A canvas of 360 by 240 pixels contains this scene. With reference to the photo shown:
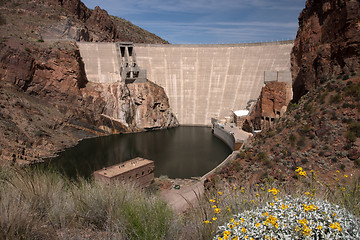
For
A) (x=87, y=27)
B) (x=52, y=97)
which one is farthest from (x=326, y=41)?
(x=87, y=27)

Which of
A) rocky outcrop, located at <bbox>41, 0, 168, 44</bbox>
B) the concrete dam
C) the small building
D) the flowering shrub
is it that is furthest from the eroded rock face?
the flowering shrub

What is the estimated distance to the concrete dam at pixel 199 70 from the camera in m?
43.5

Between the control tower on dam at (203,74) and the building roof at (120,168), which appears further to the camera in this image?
the control tower on dam at (203,74)

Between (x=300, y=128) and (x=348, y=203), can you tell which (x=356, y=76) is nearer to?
(x=300, y=128)

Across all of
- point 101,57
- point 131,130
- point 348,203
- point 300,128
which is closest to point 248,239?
point 348,203

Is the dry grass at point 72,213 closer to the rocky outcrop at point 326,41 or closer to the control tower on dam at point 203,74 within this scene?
the rocky outcrop at point 326,41

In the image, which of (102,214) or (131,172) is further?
(131,172)

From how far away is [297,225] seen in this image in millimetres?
3432

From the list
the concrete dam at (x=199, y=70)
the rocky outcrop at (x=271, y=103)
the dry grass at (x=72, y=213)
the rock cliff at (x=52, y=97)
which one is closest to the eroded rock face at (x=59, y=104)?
the rock cliff at (x=52, y=97)

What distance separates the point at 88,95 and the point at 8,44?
12.1m

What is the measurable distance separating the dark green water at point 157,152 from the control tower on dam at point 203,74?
6337 mm

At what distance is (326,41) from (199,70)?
31829 millimetres

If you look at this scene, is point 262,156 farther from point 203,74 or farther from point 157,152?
point 203,74

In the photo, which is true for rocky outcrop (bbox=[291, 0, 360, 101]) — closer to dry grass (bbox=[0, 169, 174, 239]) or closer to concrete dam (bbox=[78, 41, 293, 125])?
dry grass (bbox=[0, 169, 174, 239])
